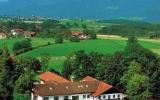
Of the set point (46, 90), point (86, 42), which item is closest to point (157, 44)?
point (86, 42)

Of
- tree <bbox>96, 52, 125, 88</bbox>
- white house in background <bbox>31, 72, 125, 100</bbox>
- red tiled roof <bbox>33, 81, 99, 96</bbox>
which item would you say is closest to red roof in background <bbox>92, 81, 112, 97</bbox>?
white house in background <bbox>31, 72, 125, 100</bbox>

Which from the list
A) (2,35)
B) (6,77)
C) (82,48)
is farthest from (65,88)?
(2,35)

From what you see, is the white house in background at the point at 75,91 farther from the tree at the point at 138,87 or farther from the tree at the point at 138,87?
the tree at the point at 138,87

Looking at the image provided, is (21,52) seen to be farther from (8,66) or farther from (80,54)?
(8,66)

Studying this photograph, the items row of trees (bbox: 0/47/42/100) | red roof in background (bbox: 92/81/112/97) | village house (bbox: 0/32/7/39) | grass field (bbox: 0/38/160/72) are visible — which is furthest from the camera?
village house (bbox: 0/32/7/39)

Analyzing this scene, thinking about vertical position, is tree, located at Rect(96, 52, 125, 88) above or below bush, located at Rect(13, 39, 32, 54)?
above

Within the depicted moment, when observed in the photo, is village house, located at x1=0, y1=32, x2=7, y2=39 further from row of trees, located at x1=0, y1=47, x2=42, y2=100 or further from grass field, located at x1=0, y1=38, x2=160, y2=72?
row of trees, located at x1=0, y1=47, x2=42, y2=100

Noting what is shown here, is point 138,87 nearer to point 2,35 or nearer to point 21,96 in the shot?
point 21,96
